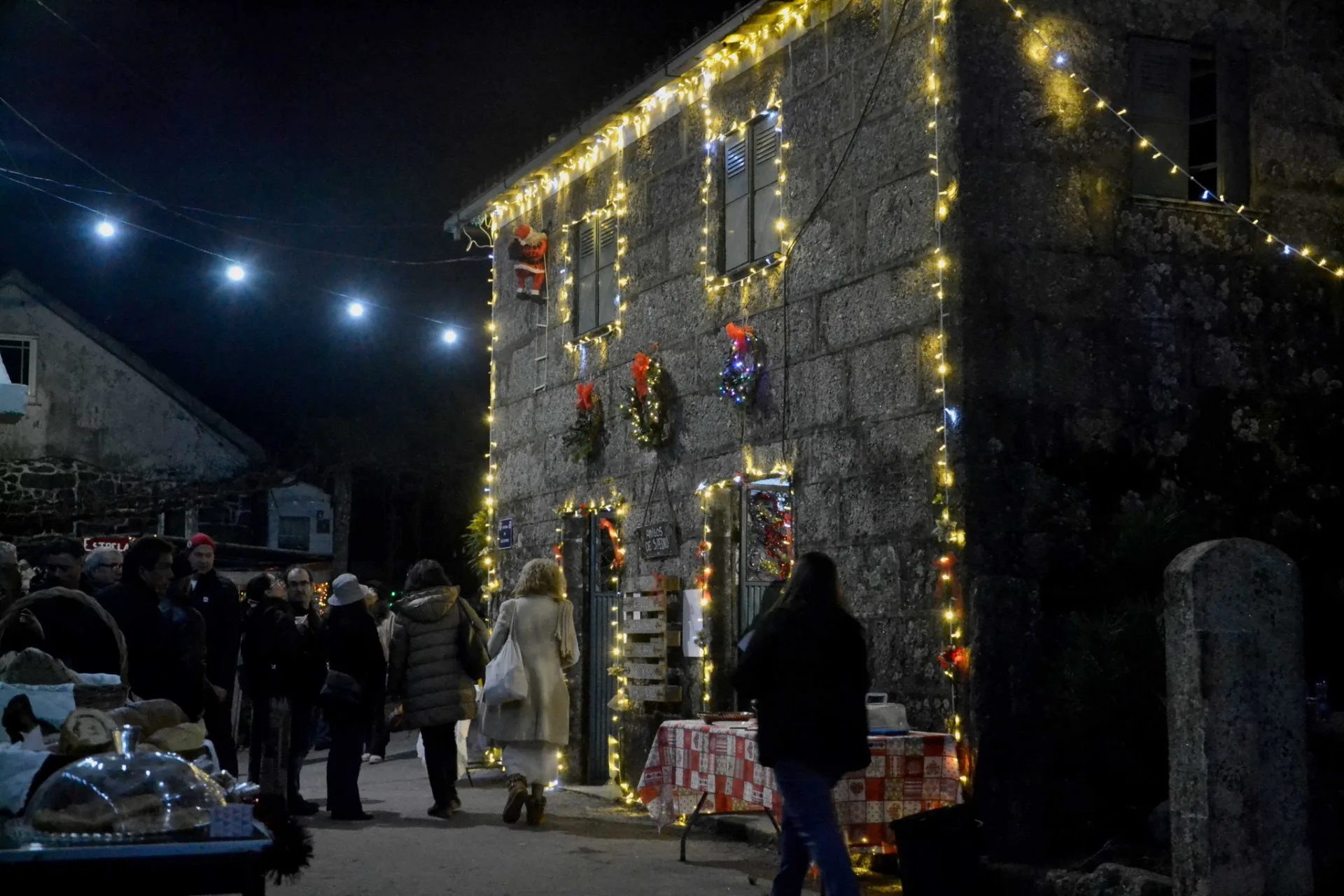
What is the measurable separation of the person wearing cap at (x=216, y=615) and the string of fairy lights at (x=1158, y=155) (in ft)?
22.2

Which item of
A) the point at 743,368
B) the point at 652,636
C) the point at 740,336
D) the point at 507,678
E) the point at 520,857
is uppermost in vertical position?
the point at 740,336

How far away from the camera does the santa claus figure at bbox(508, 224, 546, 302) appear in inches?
637

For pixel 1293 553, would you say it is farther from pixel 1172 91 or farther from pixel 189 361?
pixel 189 361

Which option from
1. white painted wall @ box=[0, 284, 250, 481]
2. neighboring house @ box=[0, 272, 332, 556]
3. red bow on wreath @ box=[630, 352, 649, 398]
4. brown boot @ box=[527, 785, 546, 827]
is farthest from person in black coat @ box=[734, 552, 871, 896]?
white painted wall @ box=[0, 284, 250, 481]

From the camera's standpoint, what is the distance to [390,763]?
17.4 metres

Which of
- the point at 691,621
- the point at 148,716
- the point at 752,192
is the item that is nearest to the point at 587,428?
the point at 691,621

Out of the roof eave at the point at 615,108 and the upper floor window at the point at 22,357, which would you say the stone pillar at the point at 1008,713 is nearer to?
the roof eave at the point at 615,108

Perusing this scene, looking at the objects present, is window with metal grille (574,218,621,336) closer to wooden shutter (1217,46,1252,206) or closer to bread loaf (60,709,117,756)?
wooden shutter (1217,46,1252,206)

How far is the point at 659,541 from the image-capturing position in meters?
13.1

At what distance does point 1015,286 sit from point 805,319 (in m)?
1.93

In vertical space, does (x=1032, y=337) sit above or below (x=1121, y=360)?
above

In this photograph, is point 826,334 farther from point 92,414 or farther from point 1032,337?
point 92,414

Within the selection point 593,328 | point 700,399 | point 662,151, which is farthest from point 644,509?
A: point 662,151

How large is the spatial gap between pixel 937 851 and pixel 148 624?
461 centimetres
